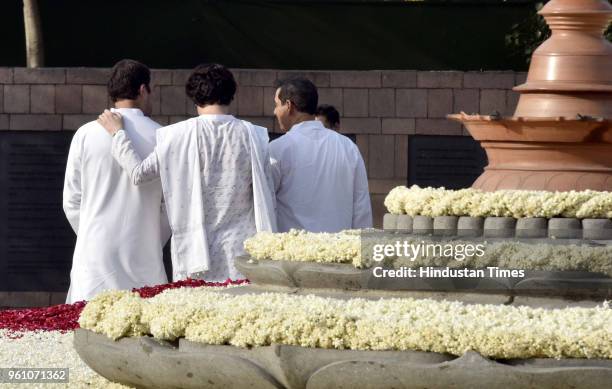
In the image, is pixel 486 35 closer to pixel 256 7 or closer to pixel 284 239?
pixel 256 7

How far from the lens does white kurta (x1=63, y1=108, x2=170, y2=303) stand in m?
9.02

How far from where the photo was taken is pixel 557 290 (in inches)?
247

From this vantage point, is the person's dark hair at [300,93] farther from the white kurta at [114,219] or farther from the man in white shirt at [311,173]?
the white kurta at [114,219]

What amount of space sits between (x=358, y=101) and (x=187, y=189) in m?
4.73

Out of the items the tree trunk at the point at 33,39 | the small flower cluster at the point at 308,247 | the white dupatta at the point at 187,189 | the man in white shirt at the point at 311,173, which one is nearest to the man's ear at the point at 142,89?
the white dupatta at the point at 187,189

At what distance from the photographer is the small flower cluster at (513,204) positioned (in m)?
6.69

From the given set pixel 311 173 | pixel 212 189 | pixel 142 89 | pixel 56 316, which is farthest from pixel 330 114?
pixel 56 316

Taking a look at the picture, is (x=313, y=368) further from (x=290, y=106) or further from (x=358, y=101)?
(x=358, y=101)

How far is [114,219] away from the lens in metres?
9.02

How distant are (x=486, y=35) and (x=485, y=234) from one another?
742cm

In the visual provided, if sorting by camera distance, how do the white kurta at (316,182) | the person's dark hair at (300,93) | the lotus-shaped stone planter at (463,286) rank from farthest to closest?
the person's dark hair at (300,93) < the white kurta at (316,182) < the lotus-shaped stone planter at (463,286)

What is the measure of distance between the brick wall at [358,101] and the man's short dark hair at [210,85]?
436cm

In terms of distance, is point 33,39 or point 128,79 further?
point 33,39

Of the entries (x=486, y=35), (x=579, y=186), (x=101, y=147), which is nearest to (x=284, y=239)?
(x=579, y=186)
